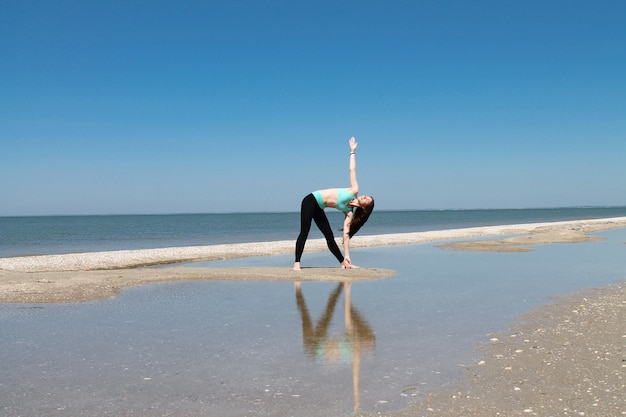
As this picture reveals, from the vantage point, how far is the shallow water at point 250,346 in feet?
14.1

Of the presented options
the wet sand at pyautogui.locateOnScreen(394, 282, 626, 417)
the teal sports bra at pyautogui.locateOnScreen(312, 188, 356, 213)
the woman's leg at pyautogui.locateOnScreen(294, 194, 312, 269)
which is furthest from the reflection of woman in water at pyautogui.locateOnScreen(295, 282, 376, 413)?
the woman's leg at pyautogui.locateOnScreen(294, 194, 312, 269)

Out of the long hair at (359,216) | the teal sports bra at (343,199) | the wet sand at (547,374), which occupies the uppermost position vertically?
the teal sports bra at (343,199)

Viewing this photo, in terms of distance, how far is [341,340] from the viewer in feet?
20.7

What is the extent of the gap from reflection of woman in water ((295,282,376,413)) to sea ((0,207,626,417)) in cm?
2

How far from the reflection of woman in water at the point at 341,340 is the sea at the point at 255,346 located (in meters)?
0.02

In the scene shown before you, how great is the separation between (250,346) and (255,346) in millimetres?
54

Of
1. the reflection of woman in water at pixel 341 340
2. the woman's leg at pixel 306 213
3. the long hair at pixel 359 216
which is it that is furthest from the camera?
the woman's leg at pixel 306 213

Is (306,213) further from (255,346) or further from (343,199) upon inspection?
(255,346)

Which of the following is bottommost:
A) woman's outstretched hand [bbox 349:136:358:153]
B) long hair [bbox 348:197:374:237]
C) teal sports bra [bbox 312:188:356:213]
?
long hair [bbox 348:197:374:237]

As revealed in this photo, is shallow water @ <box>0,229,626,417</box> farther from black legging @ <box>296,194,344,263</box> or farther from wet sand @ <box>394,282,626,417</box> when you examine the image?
black legging @ <box>296,194,344,263</box>

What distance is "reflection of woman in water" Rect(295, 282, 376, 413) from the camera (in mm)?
5390

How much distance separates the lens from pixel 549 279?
39.2 ft

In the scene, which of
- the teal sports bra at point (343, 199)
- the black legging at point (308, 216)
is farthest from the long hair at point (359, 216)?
the black legging at point (308, 216)

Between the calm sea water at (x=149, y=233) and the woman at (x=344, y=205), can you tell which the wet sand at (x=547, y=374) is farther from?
the calm sea water at (x=149, y=233)
